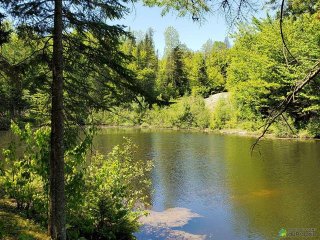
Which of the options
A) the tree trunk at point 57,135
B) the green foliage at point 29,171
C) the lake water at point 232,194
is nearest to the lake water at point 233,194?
the lake water at point 232,194

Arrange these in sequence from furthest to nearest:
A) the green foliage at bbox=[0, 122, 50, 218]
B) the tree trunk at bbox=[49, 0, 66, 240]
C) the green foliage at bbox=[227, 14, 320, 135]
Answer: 1. the green foliage at bbox=[227, 14, 320, 135]
2. the green foliage at bbox=[0, 122, 50, 218]
3. the tree trunk at bbox=[49, 0, 66, 240]

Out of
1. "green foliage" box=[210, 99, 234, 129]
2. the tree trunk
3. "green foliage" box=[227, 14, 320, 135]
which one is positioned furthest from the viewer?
"green foliage" box=[210, 99, 234, 129]

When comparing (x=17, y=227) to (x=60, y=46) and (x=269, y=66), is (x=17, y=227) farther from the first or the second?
(x=269, y=66)

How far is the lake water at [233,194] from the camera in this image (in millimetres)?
12203

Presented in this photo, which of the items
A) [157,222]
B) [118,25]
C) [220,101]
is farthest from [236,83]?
[118,25]

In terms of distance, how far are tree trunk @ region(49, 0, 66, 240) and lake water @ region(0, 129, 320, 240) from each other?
4.32 metres

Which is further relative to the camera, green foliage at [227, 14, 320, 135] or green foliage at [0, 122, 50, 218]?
green foliage at [227, 14, 320, 135]

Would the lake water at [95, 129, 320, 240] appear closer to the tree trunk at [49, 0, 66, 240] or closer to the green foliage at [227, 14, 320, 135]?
the tree trunk at [49, 0, 66, 240]

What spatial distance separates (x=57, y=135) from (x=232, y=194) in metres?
10.8

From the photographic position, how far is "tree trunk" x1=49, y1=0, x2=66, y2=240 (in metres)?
7.52

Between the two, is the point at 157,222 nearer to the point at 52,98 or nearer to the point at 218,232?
the point at 218,232

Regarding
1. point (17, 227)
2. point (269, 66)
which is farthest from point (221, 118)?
point (17, 227)

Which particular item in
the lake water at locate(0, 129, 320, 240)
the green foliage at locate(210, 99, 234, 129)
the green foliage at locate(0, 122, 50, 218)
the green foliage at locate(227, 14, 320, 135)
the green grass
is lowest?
the lake water at locate(0, 129, 320, 240)

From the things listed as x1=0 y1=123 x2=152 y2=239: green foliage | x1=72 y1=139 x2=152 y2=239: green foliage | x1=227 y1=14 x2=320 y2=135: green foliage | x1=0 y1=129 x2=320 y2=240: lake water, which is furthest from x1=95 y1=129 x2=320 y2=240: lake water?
x1=227 y1=14 x2=320 y2=135: green foliage
